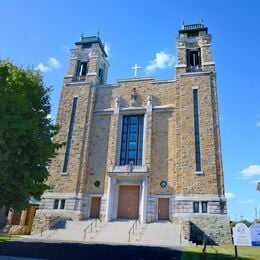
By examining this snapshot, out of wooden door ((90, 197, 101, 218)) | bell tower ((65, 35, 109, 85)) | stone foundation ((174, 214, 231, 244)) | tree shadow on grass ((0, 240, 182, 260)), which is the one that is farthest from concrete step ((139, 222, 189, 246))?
bell tower ((65, 35, 109, 85))

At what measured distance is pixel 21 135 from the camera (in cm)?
1288

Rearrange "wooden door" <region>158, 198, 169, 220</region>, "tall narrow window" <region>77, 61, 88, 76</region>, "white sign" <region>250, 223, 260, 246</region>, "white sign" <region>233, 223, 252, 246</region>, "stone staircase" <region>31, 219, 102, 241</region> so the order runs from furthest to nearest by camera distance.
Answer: "tall narrow window" <region>77, 61, 88, 76</region>, "wooden door" <region>158, 198, 169, 220</region>, "stone staircase" <region>31, 219, 102, 241</region>, "white sign" <region>233, 223, 252, 246</region>, "white sign" <region>250, 223, 260, 246</region>

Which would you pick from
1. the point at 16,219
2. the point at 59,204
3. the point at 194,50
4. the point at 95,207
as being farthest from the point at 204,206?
the point at 16,219

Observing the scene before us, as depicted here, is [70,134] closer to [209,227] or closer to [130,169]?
[130,169]

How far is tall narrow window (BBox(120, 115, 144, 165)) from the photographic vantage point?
25.8 meters

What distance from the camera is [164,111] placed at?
87.1ft

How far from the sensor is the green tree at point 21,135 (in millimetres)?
12031

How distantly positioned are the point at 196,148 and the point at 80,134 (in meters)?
11.6

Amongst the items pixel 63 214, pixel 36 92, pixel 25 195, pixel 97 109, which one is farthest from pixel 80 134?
pixel 25 195

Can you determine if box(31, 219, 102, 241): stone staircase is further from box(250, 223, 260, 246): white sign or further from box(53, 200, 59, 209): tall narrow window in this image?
box(250, 223, 260, 246): white sign

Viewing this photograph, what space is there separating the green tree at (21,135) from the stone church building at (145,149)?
398 inches

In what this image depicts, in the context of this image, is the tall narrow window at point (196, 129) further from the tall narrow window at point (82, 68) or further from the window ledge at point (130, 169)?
the tall narrow window at point (82, 68)

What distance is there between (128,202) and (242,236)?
16.3 metres

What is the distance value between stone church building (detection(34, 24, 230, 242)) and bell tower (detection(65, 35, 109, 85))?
0.83 feet
